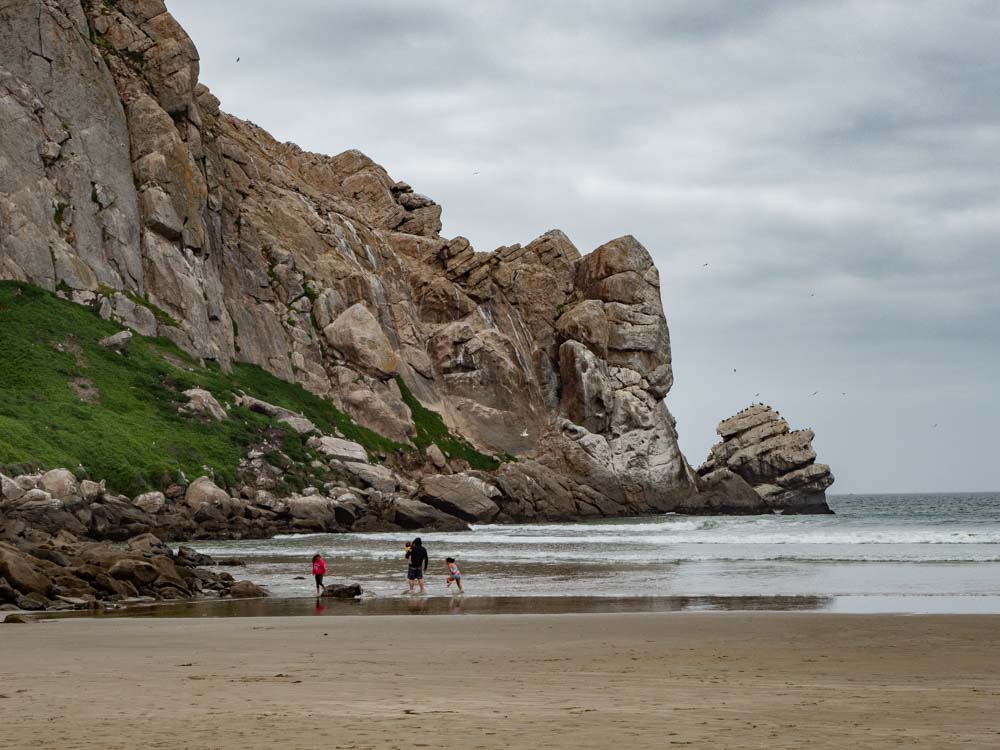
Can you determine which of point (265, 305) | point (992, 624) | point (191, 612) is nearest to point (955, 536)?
point (992, 624)

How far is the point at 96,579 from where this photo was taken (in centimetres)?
2678

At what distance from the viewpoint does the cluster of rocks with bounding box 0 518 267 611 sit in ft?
80.7

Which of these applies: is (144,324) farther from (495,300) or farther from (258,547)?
(495,300)

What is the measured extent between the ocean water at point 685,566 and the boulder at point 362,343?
29348mm

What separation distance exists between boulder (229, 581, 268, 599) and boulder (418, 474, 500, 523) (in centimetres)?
4400

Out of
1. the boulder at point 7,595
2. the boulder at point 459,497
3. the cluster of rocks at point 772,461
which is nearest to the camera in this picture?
the boulder at point 7,595

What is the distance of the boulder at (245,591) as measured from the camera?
1098 inches

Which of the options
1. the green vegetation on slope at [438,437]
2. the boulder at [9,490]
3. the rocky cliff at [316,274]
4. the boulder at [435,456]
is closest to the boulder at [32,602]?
the boulder at [9,490]

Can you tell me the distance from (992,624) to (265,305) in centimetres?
7638

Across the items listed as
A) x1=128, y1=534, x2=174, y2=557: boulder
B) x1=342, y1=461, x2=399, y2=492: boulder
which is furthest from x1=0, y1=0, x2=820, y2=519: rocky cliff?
x1=128, y1=534, x2=174, y2=557: boulder

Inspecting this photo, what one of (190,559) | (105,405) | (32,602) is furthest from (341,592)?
(105,405)

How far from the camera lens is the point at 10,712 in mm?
9844

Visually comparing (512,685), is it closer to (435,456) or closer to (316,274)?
(435,456)

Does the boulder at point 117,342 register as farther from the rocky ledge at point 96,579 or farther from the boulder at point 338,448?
the rocky ledge at point 96,579
